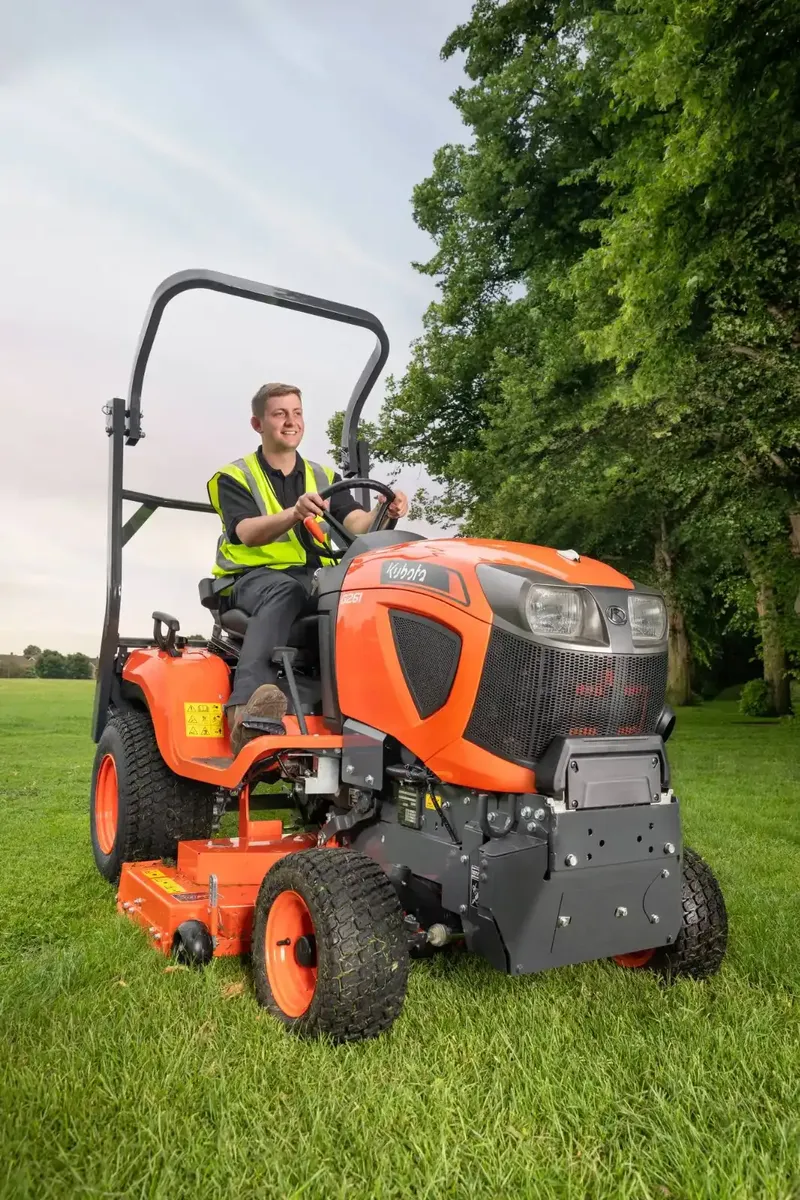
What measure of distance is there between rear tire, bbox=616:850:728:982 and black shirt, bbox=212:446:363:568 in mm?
1963

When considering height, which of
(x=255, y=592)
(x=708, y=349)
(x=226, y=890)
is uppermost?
(x=708, y=349)

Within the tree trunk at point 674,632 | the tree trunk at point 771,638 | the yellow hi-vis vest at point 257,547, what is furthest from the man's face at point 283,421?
the tree trunk at point 674,632

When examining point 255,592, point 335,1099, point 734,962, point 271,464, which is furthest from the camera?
point 271,464

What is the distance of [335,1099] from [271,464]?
257 cm

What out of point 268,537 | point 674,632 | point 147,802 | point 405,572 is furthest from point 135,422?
point 674,632

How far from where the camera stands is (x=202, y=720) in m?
3.87

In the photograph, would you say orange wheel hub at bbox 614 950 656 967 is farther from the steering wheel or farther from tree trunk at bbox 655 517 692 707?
tree trunk at bbox 655 517 692 707

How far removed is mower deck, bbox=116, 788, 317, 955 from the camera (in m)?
3.20

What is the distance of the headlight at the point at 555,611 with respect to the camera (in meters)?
2.60

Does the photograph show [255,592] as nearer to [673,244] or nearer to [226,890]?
[226,890]

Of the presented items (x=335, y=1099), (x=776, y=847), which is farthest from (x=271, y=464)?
(x=776, y=847)

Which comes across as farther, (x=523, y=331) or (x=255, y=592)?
(x=523, y=331)

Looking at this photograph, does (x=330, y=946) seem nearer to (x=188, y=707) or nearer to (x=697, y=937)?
(x=697, y=937)

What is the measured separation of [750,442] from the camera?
11.5 metres
